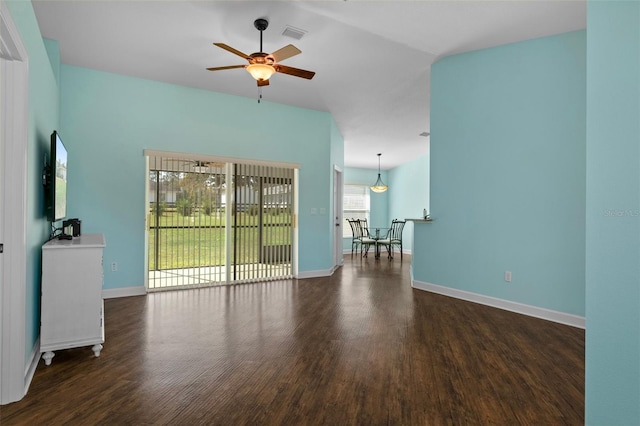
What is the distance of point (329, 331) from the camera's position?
3.21 m

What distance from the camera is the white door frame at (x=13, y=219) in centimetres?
200

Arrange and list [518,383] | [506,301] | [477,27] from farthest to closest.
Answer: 1. [506,301]
2. [477,27]
3. [518,383]

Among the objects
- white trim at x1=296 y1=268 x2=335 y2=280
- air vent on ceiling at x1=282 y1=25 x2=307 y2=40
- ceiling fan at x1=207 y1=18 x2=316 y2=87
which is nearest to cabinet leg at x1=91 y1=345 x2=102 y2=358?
ceiling fan at x1=207 y1=18 x2=316 y2=87

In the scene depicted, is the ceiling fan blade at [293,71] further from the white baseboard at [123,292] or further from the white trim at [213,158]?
the white baseboard at [123,292]

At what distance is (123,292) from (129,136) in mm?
2082

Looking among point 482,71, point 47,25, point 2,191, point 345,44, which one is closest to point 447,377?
point 2,191

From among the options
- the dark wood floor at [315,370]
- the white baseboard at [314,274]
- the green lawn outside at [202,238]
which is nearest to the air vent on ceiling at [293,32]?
the green lawn outside at [202,238]

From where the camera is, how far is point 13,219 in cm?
205

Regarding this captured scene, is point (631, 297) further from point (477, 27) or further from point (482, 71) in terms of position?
point (482, 71)

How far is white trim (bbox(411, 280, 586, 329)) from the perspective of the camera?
3.48 metres

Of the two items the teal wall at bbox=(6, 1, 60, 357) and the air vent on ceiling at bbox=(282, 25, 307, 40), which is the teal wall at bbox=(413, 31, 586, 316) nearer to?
the air vent on ceiling at bbox=(282, 25, 307, 40)

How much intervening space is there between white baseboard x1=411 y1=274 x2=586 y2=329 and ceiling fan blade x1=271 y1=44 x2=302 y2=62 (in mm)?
3432

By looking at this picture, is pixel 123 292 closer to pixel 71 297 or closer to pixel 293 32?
pixel 71 297

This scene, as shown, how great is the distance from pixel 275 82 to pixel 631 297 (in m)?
4.55
